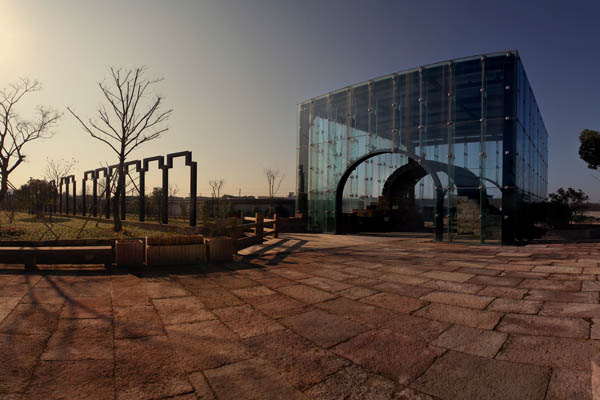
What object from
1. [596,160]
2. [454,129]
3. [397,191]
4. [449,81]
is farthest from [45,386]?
[596,160]

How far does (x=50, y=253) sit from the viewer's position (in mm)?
7652

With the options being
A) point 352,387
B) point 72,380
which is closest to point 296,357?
point 352,387

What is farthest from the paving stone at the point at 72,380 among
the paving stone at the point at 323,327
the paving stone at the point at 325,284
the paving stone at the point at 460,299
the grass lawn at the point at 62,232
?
the grass lawn at the point at 62,232

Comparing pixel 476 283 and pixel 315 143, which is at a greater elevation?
pixel 315 143

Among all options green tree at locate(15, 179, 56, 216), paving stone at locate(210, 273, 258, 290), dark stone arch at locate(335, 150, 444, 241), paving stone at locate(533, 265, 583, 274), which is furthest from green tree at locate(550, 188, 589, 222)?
green tree at locate(15, 179, 56, 216)

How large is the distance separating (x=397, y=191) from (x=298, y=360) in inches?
920

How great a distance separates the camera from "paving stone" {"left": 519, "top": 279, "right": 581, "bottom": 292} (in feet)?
20.0

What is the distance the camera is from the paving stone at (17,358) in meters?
2.86

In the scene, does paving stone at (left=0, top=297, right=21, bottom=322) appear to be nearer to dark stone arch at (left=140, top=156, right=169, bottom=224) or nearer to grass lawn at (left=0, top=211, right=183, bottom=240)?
grass lawn at (left=0, top=211, right=183, bottom=240)

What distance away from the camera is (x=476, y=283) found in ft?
22.0

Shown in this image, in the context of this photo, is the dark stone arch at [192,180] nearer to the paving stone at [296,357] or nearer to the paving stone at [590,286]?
the paving stone at [296,357]

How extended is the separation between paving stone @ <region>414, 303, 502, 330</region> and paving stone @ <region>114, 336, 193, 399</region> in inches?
138

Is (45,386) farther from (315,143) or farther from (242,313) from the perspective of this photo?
(315,143)

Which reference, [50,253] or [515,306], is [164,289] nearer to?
[50,253]
